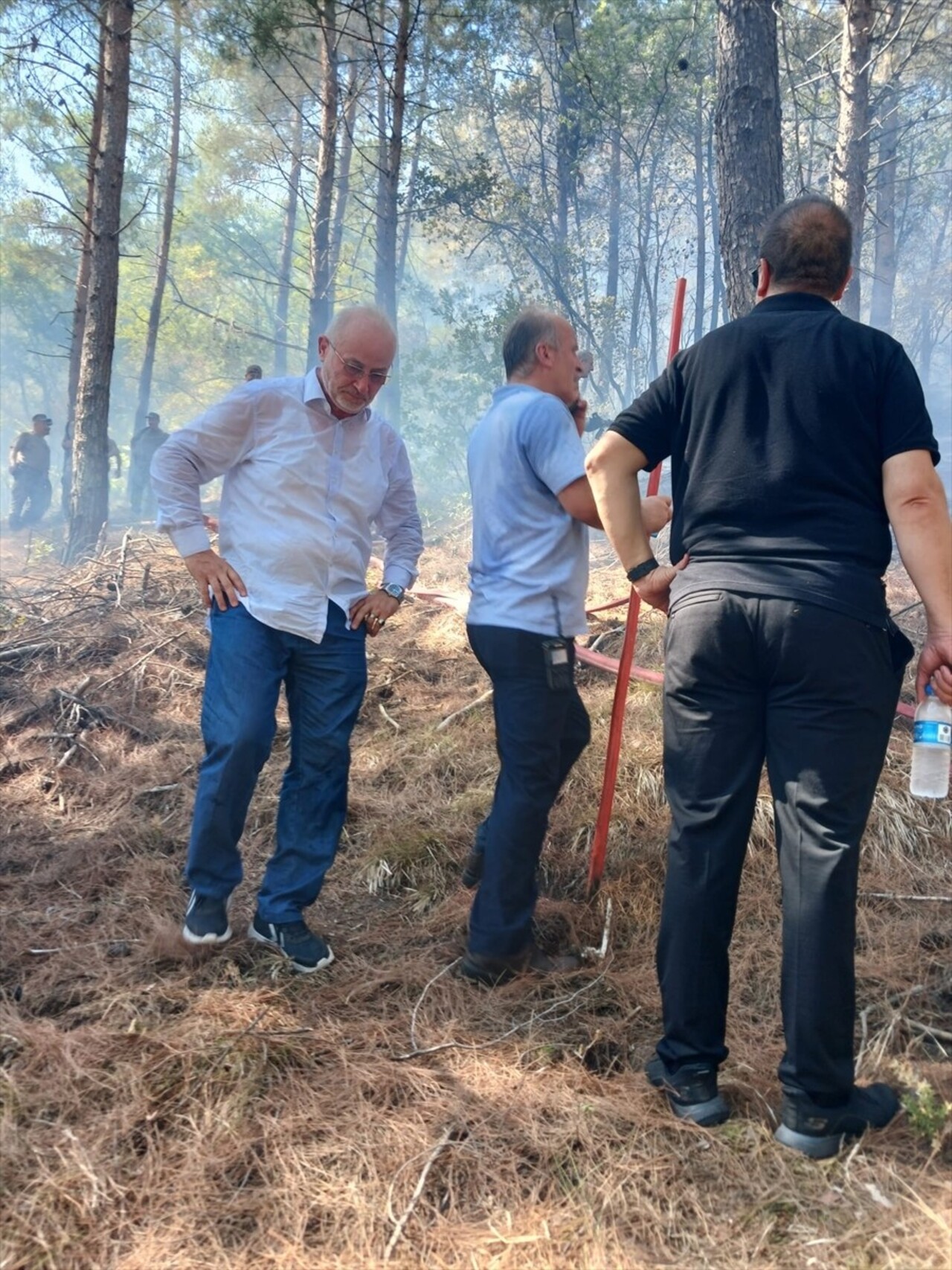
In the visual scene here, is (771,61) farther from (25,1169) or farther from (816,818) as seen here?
(25,1169)

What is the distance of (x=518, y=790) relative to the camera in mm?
2992

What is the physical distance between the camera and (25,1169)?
2064 millimetres

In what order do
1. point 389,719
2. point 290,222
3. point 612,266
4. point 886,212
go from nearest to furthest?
1. point 389,719
2. point 886,212
3. point 612,266
4. point 290,222

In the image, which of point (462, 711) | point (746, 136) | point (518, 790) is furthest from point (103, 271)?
point (518, 790)

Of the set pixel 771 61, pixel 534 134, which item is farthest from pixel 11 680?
pixel 534 134

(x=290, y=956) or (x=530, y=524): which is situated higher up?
(x=530, y=524)

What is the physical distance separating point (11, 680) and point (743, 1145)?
4.92 metres

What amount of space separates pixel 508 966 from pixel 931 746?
1.42 meters

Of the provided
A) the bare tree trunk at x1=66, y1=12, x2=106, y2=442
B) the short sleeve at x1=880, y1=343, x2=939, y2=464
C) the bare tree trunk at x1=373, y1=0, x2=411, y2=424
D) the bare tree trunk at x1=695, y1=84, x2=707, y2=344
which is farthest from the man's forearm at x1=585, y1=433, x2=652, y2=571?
the bare tree trunk at x1=695, y1=84, x2=707, y2=344

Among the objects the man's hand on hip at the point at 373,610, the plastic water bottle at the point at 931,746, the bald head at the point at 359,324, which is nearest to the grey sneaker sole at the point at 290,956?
the man's hand on hip at the point at 373,610

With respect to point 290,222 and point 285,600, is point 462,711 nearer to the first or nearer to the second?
point 285,600

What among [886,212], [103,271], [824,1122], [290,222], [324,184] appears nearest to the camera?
[824,1122]

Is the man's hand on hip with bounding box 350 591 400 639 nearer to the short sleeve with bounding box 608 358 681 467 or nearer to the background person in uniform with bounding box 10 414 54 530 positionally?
the short sleeve with bounding box 608 358 681 467

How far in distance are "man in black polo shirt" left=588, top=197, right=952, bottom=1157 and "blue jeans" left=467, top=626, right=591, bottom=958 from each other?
66 centimetres
